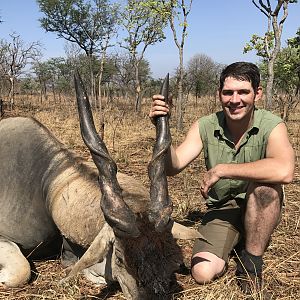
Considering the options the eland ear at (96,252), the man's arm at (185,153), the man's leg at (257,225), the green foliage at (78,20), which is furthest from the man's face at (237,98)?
the green foliage at (78,20)

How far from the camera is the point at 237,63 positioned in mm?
3713

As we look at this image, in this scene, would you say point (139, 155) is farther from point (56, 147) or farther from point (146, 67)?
point (146, 67)

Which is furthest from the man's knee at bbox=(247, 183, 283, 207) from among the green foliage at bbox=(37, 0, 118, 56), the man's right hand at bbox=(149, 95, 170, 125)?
the green foliage at bbox=(37, 0, 118, 56)

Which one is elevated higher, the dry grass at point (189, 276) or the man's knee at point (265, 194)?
the man's knee at point (265, 194)

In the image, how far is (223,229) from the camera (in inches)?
157

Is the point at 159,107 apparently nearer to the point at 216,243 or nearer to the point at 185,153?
the point at 185,153

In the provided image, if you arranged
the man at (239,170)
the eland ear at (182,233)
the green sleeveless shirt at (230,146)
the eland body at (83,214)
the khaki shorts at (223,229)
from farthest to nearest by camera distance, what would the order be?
1. the khaki shorts at (223,229)
2. the green sleeveless shirt at (230,146)
3. the man at (239,170)
4. the eland ear at (182,233)
5. the eland body at (83,214)

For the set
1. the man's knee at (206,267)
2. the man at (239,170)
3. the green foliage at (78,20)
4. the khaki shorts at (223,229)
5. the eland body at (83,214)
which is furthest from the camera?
the green foliage at (78,20)

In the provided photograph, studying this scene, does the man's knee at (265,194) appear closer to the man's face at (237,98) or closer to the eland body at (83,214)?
the man's face at (237,98)

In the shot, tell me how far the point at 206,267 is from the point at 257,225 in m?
0.55

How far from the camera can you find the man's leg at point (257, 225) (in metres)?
3.39

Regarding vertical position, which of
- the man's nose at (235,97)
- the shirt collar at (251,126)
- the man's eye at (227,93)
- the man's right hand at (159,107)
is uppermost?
the man's eye at (227,93)

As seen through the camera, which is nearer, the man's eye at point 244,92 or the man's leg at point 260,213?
the man's leg at point 260,213

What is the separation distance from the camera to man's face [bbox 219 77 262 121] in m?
3.59
